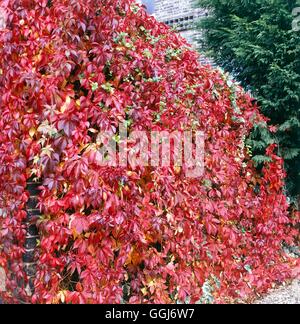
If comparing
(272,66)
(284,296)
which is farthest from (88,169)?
(272,66)

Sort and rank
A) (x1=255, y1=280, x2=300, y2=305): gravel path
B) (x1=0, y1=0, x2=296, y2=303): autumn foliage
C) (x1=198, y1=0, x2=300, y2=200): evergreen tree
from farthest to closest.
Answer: (x1=198, y1=0, x2=300, y2=200): evergreen tree → (x1=255, y1=280, x2=300, y2=305): gravel path → (x1=0, y1=0, x2=296, y2=303): autumn foliage

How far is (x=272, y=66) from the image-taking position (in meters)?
4.14

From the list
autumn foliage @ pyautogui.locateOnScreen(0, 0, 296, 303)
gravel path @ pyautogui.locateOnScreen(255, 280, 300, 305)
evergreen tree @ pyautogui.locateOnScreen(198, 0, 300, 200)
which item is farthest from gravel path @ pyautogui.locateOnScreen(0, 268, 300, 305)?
evergreen tree @ pyautogui.locateOnScreen(198, 0, 300, 200)

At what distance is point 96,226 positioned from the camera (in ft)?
7.24

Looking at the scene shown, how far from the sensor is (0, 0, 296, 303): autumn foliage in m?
2.18

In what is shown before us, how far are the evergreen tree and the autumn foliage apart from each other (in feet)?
5.68

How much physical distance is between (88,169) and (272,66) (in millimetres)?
2721

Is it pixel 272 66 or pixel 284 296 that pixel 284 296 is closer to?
pixel 284 296

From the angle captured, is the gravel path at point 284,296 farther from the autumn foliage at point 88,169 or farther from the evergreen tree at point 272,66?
the evergreen tree at point 272,66

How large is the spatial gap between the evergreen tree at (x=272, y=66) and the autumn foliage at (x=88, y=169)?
5.68 feet

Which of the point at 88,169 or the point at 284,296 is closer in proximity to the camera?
the point at 88,169

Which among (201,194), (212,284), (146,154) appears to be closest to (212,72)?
(201,194)

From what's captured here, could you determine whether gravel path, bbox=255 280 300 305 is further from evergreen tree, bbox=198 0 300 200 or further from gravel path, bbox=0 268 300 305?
evergreen tree, bbox=198 0 300 200

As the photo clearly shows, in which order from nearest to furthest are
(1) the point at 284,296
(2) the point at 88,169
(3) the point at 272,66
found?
1. (2) the point at 88,169
2. (1) the point at 284,296
3. (3) the point at 272,66
